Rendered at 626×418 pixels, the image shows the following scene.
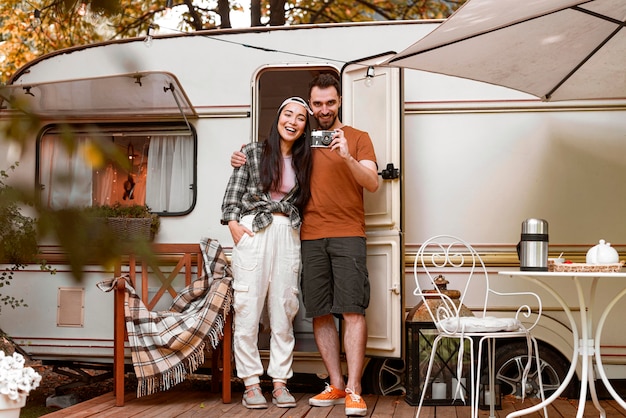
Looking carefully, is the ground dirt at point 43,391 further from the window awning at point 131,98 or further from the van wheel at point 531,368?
the van wheel at point 531,368

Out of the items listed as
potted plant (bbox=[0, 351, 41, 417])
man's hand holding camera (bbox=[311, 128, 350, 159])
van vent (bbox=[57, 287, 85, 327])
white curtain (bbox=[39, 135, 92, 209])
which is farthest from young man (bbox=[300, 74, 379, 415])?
white curtain (bbox=[39, 135, 92, 209])

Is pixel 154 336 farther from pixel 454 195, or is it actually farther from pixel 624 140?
pixel 624 140

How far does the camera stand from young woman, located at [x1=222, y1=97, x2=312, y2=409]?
481cm

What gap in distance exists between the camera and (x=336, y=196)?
480 cm

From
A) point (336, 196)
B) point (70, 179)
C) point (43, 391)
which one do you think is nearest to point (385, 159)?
point (336, 196)

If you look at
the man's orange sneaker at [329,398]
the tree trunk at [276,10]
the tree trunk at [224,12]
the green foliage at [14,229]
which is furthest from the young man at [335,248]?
the tree trunk at [224,12]

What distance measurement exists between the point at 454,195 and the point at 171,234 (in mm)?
1944

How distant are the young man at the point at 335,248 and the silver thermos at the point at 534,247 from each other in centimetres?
105

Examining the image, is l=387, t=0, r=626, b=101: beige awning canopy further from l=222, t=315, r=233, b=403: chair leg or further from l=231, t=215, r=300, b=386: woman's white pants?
l=222, t=315, r=233, b=403: chair leg

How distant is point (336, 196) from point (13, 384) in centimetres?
205

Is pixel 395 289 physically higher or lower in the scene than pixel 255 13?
lower

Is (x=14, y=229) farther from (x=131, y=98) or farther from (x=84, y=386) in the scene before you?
(x=84, y=386)

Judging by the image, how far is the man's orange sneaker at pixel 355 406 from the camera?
4469 mm

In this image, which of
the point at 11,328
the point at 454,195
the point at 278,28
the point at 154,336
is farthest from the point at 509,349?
the point at 11,328
